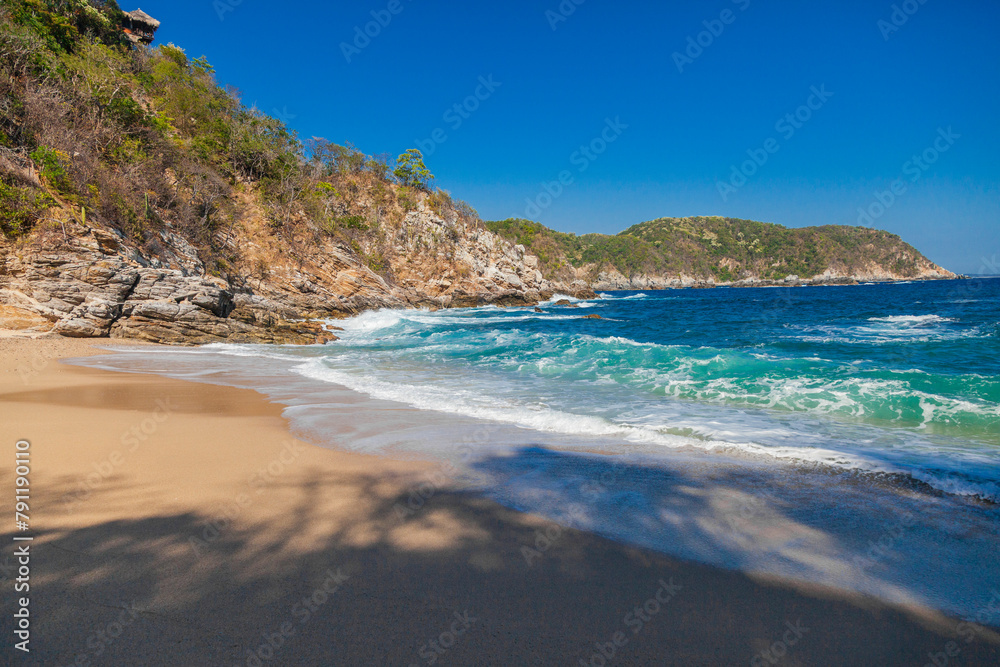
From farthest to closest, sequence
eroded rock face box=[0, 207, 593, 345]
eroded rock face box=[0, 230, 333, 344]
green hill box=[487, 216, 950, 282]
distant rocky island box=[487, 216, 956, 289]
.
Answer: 1. green hill box=[487, 216, 950, 282]
2. distant rocky island box=[487, 216, 956, 289]
3. eroded rock face box=[0, 207, 593, 345]
4. eroded rock face box=[0, 230, 333, 344]

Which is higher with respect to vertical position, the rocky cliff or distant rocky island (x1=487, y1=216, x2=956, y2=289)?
distant rocky island (x1=487, y1=216, x2=956, y2=289)

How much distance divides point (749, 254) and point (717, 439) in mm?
156585

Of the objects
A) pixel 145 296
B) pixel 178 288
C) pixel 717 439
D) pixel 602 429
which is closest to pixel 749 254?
pixel 178 288

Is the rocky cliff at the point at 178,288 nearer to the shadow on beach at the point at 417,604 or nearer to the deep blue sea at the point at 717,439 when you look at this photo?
the deep blue sea at the point at 717,439

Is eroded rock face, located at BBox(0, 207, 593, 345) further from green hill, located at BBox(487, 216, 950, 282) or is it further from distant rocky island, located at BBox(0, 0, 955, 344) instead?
green hill, located at BBox(487, 216, 950, 282)

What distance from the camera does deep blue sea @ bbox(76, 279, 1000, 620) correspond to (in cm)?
278

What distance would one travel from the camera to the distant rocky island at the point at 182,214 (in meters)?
14.1

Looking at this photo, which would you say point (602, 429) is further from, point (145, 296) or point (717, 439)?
point (145, 296)

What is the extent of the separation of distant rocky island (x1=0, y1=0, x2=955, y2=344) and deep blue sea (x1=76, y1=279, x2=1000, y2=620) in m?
4.55

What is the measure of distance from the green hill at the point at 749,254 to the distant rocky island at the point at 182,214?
284 ft

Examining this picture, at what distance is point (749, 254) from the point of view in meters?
139

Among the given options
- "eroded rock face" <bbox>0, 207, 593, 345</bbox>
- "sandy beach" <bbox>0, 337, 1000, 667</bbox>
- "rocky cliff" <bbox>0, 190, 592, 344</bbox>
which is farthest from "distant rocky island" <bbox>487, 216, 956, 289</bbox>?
"sandy beach" <bbox>0, 337, 1000, 667</bbox>

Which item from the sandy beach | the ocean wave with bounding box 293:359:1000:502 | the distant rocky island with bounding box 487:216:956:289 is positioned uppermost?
the distant rocky island with bounding box 487:216:956:289

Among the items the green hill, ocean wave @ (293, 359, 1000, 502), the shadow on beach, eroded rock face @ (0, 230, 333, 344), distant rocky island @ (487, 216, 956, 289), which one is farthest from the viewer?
the green hill
